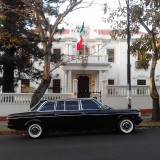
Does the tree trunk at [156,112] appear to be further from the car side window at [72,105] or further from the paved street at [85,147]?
the car side window at [72,105]

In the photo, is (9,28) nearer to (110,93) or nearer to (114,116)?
(110,93)

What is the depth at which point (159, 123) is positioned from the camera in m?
19.4

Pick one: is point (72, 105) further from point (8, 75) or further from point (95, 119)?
point (8, 75)

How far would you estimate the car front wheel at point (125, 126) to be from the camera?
1576 centimetres

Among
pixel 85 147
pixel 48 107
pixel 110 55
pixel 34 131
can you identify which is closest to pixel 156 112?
pixel 48 107

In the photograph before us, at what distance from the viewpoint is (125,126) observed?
1579cm

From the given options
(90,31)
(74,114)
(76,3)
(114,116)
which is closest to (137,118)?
(114,116)

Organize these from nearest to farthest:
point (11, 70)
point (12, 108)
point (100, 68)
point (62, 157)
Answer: point (62, 157)
point (12, 108)
point (11, 70)
point (100, 68)

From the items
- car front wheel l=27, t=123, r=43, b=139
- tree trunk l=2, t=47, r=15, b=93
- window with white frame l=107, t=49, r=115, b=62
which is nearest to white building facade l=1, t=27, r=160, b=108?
window with white frame l=107, t=49, r=115, b=62

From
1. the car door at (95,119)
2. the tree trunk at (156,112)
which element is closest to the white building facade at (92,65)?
the tree trunk at (156,112)

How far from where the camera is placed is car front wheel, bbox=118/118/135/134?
51.7 feet

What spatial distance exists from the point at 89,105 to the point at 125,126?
1.75m

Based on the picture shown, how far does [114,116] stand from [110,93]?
9.02 metres

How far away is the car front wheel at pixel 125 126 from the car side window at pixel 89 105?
120cm
